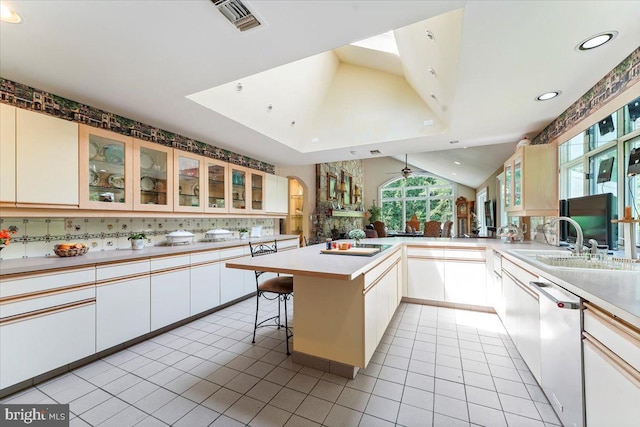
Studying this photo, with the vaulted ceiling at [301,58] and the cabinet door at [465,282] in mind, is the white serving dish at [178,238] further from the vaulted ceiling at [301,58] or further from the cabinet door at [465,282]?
the cabinet door at [465,282]

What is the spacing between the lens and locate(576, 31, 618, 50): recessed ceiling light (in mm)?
1451

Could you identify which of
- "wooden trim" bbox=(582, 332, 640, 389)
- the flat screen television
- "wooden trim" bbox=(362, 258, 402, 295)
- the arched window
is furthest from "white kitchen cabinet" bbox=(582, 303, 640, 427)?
the arched window

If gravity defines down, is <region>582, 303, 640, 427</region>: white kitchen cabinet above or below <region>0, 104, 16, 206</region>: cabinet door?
below

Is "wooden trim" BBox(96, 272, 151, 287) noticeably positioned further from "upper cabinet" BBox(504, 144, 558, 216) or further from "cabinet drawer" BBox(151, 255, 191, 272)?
"upper cabinet" BBox(504, 144, 558, 216)

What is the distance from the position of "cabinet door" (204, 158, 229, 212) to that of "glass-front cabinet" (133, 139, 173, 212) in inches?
20.8

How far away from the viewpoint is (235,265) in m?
1.78


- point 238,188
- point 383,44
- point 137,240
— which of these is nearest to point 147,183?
point 137,240

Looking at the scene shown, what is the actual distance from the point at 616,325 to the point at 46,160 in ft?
11.8

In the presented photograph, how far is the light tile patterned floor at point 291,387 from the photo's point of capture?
1527 mm

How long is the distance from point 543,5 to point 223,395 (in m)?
2.92

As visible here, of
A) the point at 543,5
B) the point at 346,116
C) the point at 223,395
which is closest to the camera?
the point at 543,5

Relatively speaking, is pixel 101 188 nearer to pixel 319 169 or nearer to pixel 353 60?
pixel 353 60

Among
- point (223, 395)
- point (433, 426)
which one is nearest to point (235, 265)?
point (223, 395)

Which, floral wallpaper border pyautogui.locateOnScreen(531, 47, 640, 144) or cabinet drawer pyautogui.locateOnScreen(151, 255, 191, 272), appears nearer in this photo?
floral wallpaper border pyautogui.locateOnScreen(531, 47, 640, 144)
